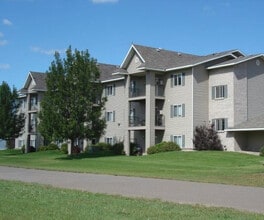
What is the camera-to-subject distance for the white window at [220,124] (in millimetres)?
45781

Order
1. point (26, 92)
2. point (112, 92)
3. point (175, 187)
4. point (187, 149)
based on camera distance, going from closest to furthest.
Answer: point (175, 187) < point (187, 149) < point (112, 92) < point (26, 92)

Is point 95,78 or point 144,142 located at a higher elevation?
point 95,78

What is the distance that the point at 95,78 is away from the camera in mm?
47156

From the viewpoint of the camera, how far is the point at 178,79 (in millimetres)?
48438

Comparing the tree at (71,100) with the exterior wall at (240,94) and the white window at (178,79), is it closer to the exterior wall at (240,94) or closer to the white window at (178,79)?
the white window at (178,79)

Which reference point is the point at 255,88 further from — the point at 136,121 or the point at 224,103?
the point at 136,121

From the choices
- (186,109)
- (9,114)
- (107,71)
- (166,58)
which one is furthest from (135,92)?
(9,114)

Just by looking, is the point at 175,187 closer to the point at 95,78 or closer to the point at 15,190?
the point at 15,190

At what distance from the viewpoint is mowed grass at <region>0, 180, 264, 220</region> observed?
10.5 m

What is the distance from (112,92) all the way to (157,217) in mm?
46531

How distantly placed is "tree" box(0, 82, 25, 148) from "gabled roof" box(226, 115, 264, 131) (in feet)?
102

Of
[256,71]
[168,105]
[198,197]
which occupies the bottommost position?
[198,197]

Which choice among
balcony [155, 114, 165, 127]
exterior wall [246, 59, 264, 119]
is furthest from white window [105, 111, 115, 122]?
exterior wall [246, 59, 264, 119]

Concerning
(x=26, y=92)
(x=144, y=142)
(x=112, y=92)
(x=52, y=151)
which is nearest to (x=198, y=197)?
(x=144, y=142)
